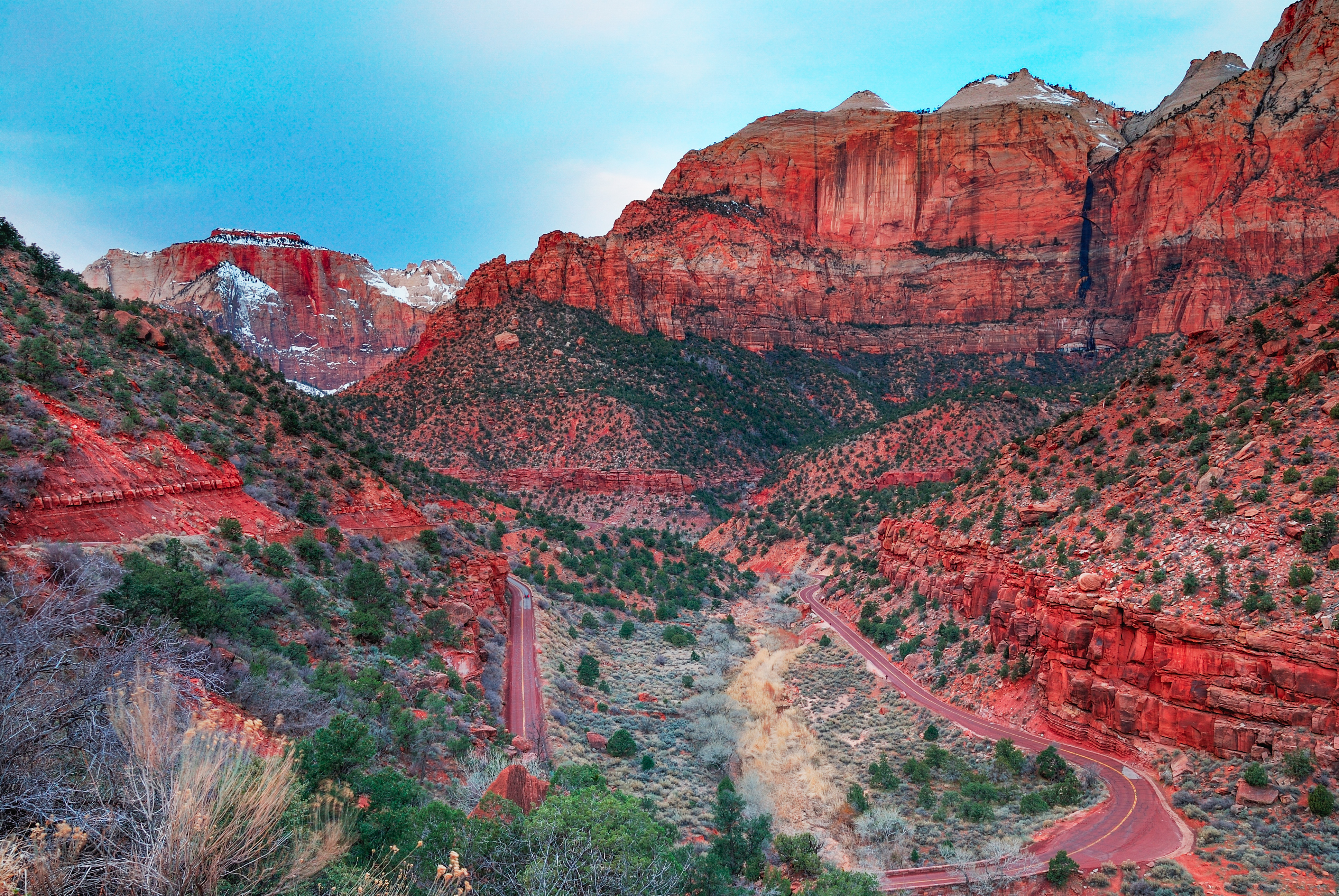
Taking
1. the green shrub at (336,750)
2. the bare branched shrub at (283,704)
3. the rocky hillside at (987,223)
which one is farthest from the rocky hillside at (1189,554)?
the rocky hillside at (987,223)

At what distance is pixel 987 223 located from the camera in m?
99.5

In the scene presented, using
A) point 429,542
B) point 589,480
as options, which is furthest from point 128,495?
point 589,480

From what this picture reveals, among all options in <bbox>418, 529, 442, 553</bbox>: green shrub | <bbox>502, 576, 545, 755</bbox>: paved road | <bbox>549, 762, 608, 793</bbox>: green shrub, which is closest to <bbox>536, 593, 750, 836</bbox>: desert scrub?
<bbox>502, 576, 545, 755</bbox>: paved road

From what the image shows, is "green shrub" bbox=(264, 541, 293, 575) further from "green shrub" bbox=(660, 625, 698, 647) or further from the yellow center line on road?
"green shrub" bbox=(660, 625, 698, 647)

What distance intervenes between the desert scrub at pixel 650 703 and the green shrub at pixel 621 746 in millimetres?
164

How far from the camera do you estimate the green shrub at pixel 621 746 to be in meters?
19.2

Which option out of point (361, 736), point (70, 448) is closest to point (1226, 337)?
point (361, 736)

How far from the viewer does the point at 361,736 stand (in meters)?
9.48

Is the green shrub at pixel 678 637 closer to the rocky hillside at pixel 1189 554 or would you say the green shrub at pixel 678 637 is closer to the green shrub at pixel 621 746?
the rocky hillside at pixel 1189 554

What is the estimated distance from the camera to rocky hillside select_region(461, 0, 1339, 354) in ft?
240

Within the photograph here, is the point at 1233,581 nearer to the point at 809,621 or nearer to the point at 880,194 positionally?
the point at 809,621

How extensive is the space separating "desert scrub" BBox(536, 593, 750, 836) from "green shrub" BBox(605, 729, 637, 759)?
16 cm

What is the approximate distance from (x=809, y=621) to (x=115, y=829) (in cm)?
3361

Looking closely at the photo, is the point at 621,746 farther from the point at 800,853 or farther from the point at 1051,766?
the point at 1051,766
